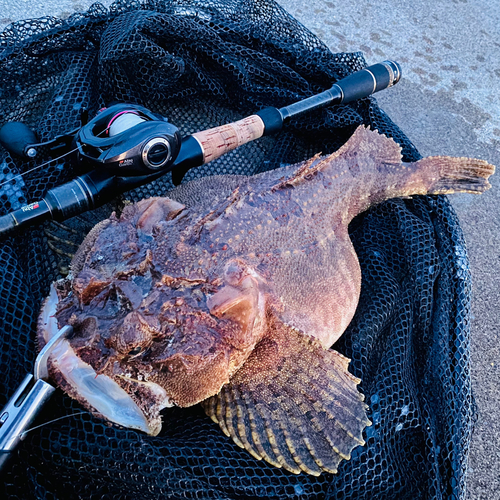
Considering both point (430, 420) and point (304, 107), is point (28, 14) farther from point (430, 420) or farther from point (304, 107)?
point (430, 420)

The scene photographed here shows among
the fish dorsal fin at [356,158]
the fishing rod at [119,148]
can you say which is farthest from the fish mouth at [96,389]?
the fish dorsal fin at [356,158]

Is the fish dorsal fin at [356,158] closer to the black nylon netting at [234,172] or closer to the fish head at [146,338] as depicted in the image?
the black nylon netting at [234,172]

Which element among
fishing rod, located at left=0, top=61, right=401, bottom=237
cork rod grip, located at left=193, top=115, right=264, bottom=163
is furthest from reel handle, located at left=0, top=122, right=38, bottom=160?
cork rod grip, located at left=193, top=115, right=264, bottom=163

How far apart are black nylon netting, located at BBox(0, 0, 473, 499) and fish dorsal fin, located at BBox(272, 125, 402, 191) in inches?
17.6

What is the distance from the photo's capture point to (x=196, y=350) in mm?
2168

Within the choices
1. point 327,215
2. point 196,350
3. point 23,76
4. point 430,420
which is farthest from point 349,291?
point 23,76

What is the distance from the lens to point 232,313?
2.27 meters

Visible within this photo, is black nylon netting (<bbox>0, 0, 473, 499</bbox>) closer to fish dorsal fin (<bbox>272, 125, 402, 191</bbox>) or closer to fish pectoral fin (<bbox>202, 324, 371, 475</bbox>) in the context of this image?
fish pectoral fin (<bbox>202, 324, 371, 475</bbox>)

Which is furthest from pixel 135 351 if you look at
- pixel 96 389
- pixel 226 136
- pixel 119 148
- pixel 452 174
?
pixel 452 174

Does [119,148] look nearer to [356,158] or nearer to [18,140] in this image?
[18,140]

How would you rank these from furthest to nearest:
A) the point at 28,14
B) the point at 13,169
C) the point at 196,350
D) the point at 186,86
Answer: the point at 28,14, the point at 186,86, the point at 13,169, the point at 196,350

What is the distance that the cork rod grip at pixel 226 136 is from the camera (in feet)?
10.4

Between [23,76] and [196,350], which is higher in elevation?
[23,76]

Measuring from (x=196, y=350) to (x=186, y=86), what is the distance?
2.46 m
